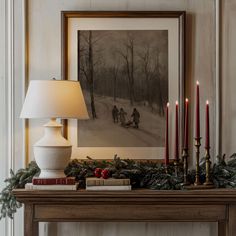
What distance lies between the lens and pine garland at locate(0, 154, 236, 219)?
2.66 m

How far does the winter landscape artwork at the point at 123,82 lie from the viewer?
3.01 meters

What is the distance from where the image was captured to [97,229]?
9.96ft

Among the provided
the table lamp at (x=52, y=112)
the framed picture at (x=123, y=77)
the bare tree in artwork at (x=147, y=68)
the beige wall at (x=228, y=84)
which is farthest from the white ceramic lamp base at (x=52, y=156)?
the beige wall at (x=228, y=84)

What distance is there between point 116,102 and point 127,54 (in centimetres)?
26

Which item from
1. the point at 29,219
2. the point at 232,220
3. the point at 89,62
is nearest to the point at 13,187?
the point at 29,219

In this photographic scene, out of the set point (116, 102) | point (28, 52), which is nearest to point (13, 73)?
point (28, 52)

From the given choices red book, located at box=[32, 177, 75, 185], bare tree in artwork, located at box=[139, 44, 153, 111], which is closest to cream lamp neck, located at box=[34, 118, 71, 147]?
red book, located at box=[32, 177, 75, 185]

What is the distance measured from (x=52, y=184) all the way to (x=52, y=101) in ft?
1.24

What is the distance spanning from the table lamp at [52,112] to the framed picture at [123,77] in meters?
0.34

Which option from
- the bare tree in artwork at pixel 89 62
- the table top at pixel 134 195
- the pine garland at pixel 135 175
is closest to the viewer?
the table top at pixel 134 195

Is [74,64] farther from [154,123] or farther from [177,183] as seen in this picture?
[177,183]

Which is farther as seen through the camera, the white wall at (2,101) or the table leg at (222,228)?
the white wall at (2,101)

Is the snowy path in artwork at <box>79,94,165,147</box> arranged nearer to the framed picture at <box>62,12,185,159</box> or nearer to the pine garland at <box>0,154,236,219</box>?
the framed picture at <box>62,12,185,159</box>

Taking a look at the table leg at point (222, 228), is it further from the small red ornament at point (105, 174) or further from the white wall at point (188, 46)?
the small red ornament at point (105, 174)
